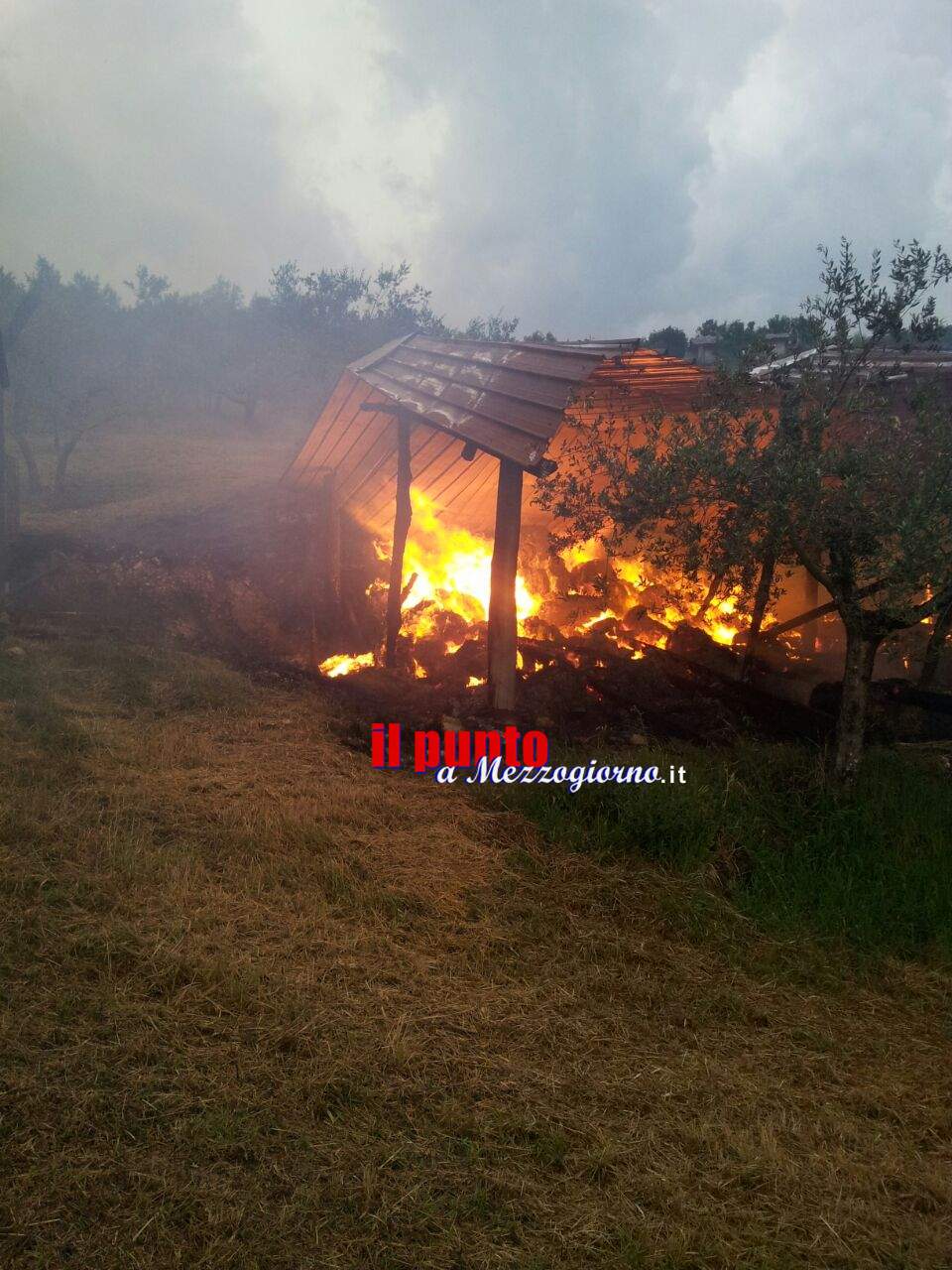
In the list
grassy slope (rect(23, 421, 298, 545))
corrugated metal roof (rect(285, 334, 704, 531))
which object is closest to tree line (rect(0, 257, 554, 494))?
grassy slope (rect(23, 421, 298, 545))

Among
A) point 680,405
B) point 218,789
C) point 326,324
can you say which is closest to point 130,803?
point 218,789

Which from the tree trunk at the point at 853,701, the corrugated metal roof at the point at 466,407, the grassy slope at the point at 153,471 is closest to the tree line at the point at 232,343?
the grassy slope at the point at 153,471

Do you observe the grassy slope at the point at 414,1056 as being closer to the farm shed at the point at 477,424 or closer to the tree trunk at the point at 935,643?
the farm shed at the point at 477,424

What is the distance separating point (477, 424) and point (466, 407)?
24.9 inches

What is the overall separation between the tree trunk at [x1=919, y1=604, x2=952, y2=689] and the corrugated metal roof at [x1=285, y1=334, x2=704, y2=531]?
10.7 feet

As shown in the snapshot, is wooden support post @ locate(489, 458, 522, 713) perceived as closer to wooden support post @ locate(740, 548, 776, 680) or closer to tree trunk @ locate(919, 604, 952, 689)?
wooden support post @ locate(740, 548, 776, 680)

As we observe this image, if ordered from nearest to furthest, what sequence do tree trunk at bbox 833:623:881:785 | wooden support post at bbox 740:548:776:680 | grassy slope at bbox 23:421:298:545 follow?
tree trunk at bbox 833:623:881:785 → wooden support post at bbox 740:548:776:680 → grassy slope at bbox 23:421:298:545

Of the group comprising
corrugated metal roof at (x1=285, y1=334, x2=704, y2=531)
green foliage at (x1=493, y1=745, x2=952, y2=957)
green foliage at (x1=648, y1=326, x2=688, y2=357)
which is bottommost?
green foliage at (x1=493, y1=745, x2=952, y2=957)

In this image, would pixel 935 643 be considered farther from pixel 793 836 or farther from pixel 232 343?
pixel 232 343

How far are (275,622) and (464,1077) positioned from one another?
28.0 ft

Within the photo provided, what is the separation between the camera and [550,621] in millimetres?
10586

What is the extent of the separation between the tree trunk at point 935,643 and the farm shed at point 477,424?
324cm

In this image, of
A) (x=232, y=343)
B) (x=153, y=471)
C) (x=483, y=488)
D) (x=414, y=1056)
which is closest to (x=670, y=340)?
(x=483, y=488)

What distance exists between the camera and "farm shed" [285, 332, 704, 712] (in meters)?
6.77
